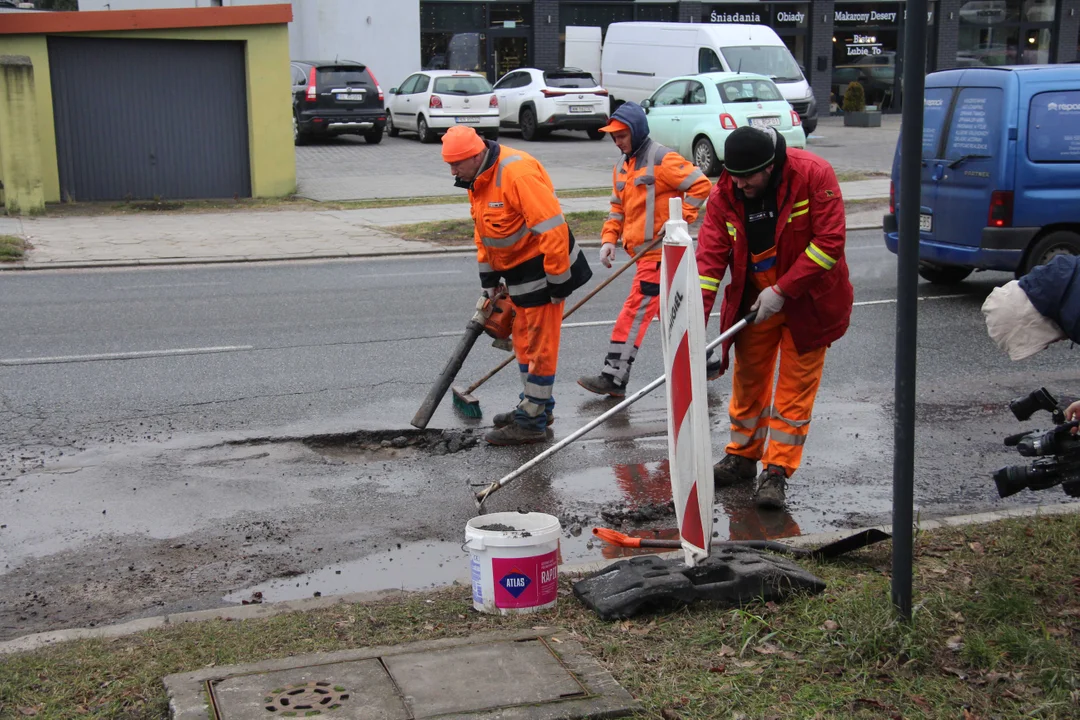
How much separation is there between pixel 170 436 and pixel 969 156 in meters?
7.07

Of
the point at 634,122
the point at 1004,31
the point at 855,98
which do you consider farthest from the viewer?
the point at 1004,31

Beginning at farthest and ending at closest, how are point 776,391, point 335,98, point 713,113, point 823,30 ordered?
point 823,30
point 335,98
point 713,113
point 776,391

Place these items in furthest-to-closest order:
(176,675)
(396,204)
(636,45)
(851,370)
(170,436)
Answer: (636,45)
(396,204)
(851,370)
(170,436)
(176,675)

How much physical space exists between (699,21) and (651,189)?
96.2 ft

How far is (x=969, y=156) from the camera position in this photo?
10.4 meters

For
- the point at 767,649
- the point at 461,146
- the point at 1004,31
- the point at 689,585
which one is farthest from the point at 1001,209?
the point at 1004,31

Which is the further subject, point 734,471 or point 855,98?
point 855,98

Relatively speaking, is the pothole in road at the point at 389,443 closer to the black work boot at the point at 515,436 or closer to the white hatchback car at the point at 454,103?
the black work boot at the point at 515,436

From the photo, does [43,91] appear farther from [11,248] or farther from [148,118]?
[11,248]

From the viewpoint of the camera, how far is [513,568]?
171 inches

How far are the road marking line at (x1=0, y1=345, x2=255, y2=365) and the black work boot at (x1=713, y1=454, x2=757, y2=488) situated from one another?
4.57 metres

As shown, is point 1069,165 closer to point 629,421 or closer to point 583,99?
point 629,421

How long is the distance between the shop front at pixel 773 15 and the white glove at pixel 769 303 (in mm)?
31648

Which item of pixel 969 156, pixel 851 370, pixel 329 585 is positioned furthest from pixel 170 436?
pixel 969 156
